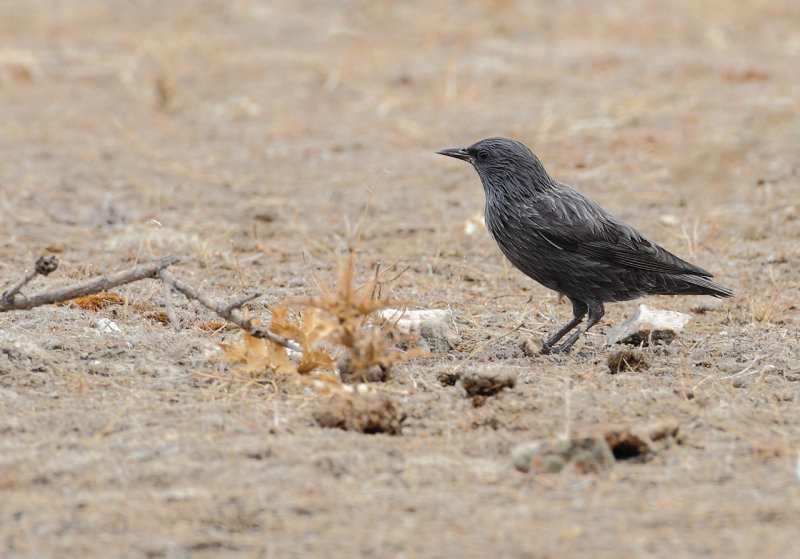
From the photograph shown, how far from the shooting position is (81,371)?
13.0ft

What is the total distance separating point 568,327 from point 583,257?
0.36 meters

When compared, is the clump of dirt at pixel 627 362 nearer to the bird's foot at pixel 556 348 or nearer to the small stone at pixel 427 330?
the bird's foot at pixel 556 348

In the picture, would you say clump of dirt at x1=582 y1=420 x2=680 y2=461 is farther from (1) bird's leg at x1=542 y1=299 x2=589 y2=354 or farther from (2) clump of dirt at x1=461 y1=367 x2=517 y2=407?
(1) bird's leg at x1=542 y1=299 x2=589 y2=354

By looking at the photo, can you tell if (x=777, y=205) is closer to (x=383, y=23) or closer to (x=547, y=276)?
(x=547, y=276)

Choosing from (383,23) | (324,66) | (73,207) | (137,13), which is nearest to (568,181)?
(73,207)

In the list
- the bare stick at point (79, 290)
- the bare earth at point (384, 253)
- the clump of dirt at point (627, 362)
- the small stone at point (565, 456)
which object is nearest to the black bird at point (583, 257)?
the bare earth at point (384, 253)

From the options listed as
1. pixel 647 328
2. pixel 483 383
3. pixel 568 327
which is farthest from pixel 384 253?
pixel 483 383

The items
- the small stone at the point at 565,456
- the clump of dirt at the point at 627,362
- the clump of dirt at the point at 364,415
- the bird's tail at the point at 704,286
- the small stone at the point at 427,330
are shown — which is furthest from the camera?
the bird's tail at the point at 704,286

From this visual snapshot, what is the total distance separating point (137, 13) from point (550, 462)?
39.6 ft

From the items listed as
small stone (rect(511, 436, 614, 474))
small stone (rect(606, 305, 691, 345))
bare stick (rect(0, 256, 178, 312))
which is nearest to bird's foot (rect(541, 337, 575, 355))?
small stone (rect(606, 305, 691, 345))

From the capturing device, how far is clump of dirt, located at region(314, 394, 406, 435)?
3.46 m

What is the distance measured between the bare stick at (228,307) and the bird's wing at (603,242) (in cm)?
159

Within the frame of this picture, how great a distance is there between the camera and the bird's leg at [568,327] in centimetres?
474

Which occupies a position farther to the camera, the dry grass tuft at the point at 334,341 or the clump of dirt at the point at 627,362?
the clump of dirt at the point at 627,362
